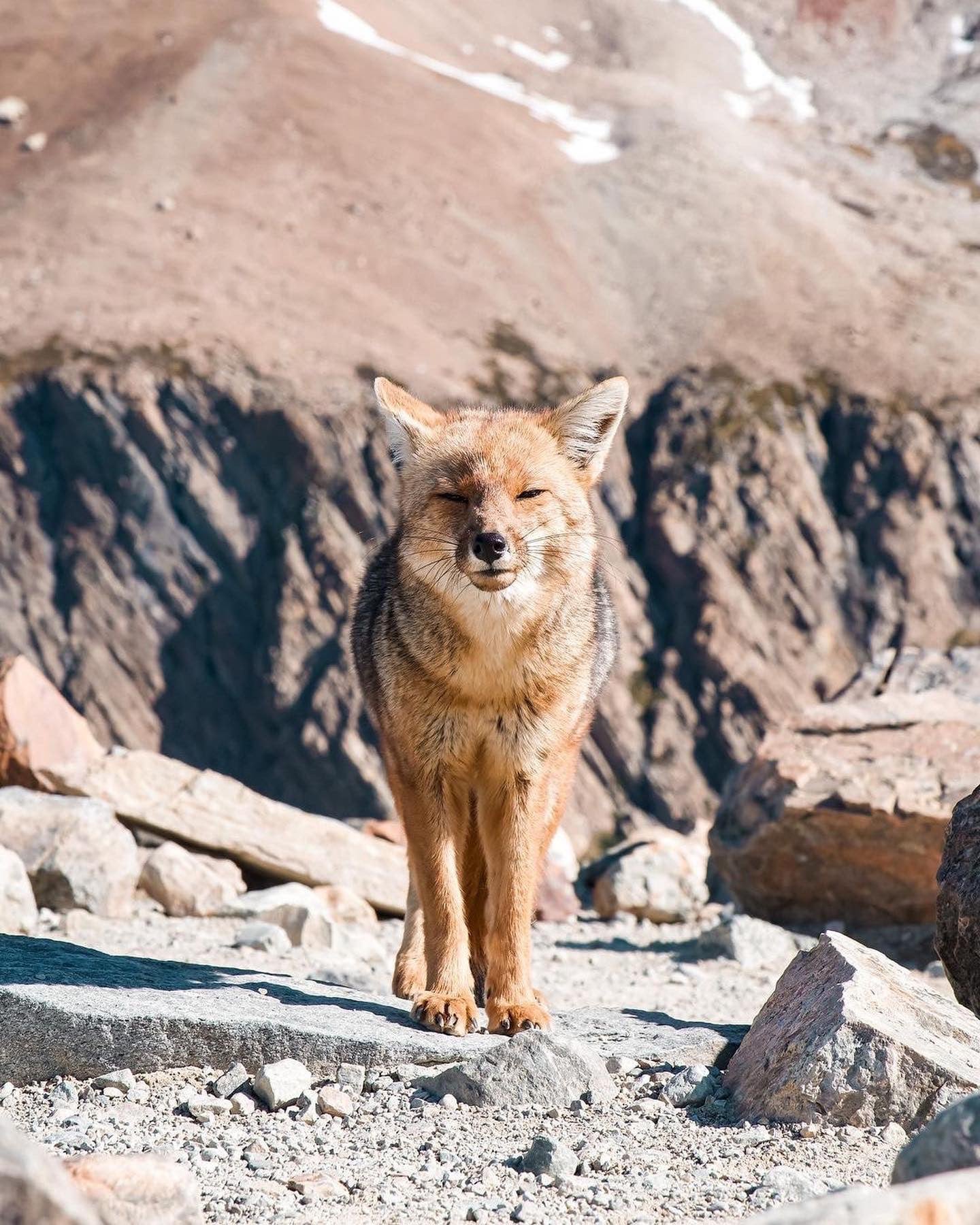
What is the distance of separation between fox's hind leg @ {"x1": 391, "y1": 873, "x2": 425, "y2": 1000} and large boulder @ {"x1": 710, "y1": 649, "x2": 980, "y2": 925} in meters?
4.74

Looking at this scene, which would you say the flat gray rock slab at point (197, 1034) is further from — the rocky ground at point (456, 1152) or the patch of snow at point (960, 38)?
the patch of snow at point (960, 38)

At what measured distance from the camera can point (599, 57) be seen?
81.1m

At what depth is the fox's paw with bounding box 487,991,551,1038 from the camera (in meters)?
5.91

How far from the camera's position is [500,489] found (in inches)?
249

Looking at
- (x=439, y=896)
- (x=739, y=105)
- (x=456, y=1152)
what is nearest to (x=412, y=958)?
(x=439, y=896)

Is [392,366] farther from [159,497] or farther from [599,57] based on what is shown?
[599,57]

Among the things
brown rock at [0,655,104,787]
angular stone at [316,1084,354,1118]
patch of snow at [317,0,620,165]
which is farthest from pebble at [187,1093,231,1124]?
patch of snow at [317,0,620,165]

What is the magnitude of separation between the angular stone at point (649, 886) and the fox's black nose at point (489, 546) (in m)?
7.13

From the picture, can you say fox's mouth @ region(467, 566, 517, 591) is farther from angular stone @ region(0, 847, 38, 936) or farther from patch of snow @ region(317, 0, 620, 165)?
patch of snow @ region(317, 0, 620, 165)

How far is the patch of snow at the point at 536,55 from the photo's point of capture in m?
78.3

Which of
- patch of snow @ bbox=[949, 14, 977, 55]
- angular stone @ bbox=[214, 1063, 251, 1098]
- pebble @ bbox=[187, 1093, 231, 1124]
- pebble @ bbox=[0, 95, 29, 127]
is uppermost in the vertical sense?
patch of snow @ bbox=[949, 14, 977, 55]

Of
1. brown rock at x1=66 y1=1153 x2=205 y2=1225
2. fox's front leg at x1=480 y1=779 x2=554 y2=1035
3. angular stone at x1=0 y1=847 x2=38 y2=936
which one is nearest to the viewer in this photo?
brown rock at x1=66 y1=1153 x2=205 y2=1225

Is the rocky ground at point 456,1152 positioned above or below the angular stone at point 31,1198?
below

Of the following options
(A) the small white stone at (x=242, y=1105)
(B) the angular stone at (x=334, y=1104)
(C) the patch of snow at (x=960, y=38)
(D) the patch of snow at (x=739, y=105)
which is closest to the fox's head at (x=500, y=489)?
(B) the angular stone at (x=334, y=1104)
